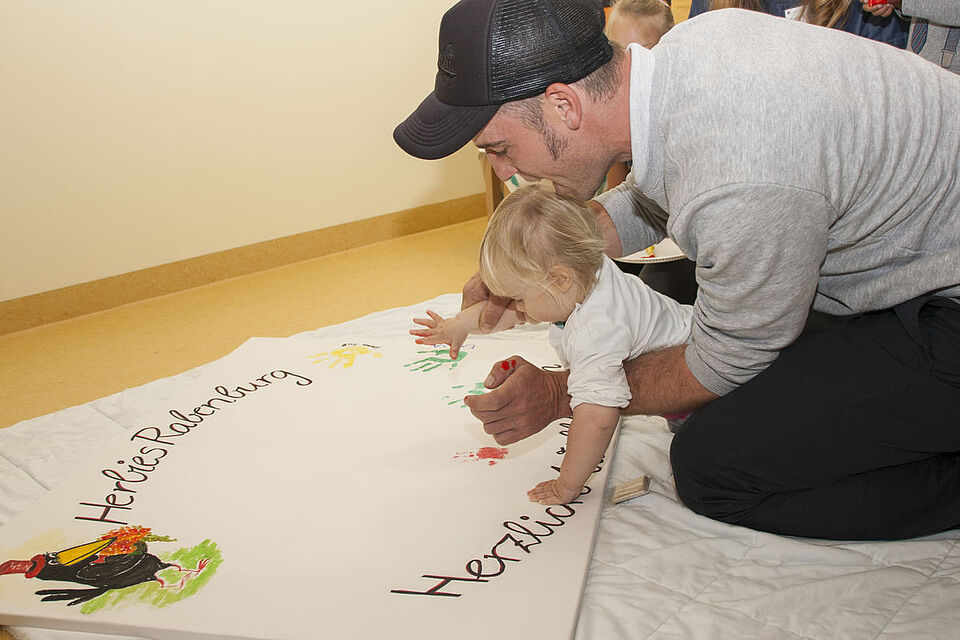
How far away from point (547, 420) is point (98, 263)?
171 centimetres

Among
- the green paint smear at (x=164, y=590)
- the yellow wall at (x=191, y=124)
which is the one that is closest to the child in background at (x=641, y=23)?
the yellow wall at (x=191, y=124)

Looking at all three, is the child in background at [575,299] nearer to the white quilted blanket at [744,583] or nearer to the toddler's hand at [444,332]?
the white quilted blanket at [744,583]

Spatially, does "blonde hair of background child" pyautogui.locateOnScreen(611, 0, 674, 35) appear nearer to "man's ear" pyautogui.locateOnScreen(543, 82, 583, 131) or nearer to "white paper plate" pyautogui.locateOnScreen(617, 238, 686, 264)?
"white paper plate" pyautogui.locateOnScreen(617, 238, 686, 264)

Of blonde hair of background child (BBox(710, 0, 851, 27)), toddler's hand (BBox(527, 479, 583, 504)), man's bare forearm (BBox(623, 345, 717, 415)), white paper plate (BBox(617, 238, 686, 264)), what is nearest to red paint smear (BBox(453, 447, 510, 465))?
toddler's hand (BBox(527, 479, 583, 504))

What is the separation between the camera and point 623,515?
116cm

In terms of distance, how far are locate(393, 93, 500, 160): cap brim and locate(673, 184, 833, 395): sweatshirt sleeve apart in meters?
0.27

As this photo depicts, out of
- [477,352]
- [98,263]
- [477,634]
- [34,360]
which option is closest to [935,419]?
[477,634]

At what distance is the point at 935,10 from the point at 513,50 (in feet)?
2.91

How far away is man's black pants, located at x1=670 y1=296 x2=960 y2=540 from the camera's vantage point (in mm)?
948

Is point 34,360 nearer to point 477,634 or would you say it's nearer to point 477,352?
point 477,352

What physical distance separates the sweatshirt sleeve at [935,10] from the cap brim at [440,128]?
906 millimetres

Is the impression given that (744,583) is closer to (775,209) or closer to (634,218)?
(775,209)

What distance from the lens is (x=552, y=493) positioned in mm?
1139

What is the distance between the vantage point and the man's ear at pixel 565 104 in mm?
941
